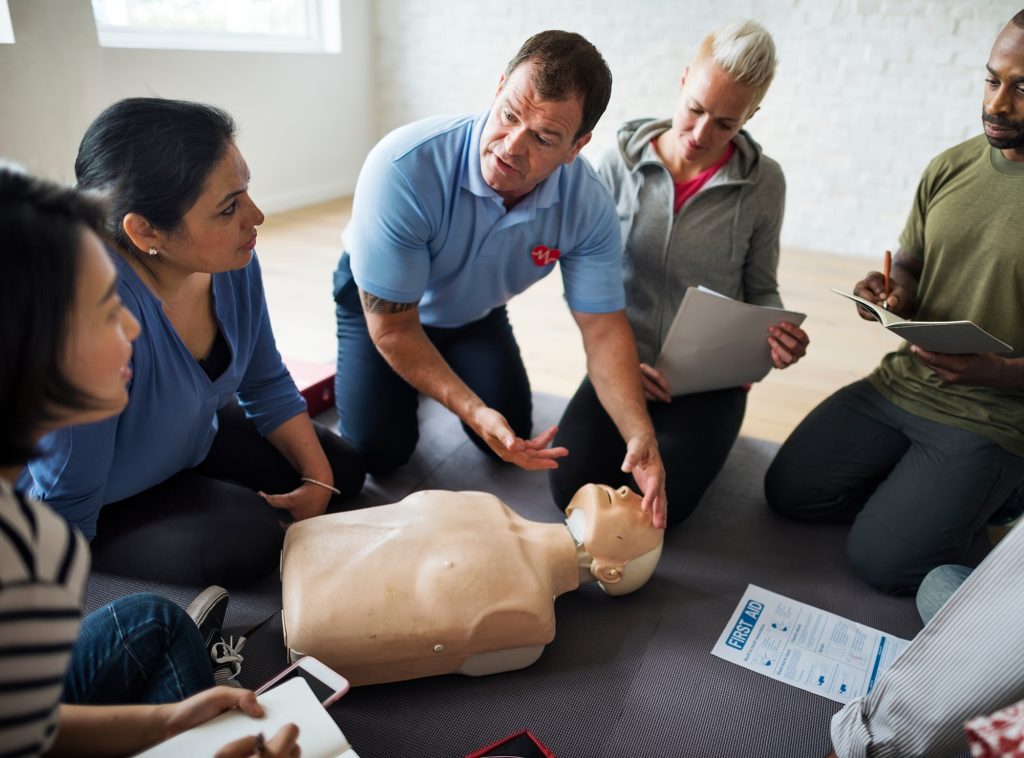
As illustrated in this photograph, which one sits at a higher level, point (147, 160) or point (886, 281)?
point (147, 160)

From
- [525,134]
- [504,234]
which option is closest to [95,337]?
[525,134]

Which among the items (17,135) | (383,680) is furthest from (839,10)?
(383,680)

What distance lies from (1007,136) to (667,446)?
91cm

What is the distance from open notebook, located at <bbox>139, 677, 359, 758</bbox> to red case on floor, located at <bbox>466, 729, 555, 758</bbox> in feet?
0.79

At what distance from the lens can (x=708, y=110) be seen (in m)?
1.65

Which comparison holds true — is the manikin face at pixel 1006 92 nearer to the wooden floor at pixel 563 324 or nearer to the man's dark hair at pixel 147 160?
the wooden floor at pixel 563 324

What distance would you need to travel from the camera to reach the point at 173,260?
128 cm

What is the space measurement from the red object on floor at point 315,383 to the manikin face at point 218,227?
0.90m

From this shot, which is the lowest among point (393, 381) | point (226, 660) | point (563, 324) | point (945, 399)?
point (563, 324)

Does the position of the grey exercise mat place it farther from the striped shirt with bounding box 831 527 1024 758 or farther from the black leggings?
the striped shirt with bounding box 831 527 1024 758

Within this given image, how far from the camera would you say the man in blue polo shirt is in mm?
1431

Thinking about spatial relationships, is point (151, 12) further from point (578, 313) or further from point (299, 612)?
point (299, 612)

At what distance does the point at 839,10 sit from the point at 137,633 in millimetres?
4255

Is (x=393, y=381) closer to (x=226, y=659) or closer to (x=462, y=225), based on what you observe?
(x=462, y=225)
